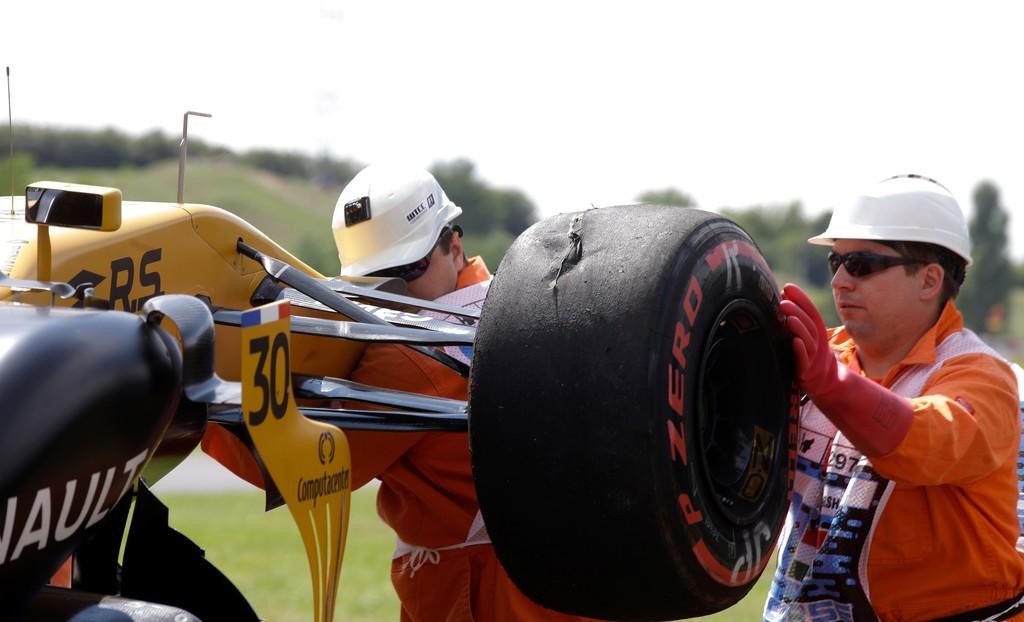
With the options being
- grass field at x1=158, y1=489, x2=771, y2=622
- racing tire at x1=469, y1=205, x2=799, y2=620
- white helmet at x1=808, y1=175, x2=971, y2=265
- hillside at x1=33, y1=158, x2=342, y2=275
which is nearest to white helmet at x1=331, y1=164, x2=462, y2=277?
racing tire at x1=469, y1=205, x2=799, y2=620

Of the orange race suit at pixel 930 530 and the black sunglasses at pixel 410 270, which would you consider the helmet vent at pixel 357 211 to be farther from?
the orange race suit at pixel 930 530

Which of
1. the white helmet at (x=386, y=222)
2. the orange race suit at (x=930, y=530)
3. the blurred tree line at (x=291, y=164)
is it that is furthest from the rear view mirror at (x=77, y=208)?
the blurred tree line at (x=291, y=164)

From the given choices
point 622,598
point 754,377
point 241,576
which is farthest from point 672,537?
point 241,576

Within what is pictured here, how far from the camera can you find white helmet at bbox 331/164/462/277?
12.0 feet

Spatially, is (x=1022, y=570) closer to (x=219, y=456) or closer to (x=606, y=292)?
(x=606, y=292)

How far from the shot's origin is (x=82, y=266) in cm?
260

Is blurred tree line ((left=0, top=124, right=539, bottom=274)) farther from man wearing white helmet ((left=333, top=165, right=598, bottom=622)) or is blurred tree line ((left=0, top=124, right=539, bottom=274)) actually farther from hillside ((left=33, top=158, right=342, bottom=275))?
man wearing white helmet ((left=333, top=165, right=598, bottom=622))

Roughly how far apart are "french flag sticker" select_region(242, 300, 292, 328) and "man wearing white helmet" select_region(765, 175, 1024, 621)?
1.27 m

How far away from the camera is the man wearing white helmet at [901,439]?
281 cm

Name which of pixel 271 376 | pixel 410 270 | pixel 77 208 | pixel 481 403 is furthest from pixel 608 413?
pixel 410 270

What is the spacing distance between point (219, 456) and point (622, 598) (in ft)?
4.26

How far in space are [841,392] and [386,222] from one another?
1.54 meters

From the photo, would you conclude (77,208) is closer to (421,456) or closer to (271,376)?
(271,376)

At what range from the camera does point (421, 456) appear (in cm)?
337
